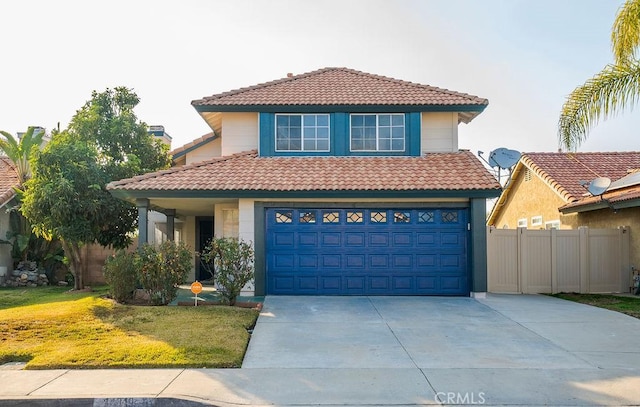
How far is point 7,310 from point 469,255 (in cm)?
1063

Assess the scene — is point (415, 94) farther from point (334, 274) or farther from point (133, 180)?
point (133, 180)

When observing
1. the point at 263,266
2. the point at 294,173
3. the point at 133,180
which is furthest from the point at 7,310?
the point at 294,173

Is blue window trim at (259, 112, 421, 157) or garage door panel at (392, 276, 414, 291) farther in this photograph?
blue window trim at (259, 112, 421, 157)

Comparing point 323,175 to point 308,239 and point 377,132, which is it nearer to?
point 308,239

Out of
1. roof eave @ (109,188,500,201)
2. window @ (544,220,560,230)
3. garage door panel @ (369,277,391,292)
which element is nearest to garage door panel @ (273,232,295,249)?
roof eave @ (109,188,500,201)

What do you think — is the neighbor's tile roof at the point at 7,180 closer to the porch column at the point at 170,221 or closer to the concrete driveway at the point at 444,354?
the porch column at the point at 170,221

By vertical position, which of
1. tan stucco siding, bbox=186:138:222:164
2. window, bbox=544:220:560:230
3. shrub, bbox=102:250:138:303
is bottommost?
shrub, bbox=102:250:138:303

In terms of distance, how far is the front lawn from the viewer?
26.7 feet

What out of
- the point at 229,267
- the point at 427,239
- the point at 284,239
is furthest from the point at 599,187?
the point at 229,267

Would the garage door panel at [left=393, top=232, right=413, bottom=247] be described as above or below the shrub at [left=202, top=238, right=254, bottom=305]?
above

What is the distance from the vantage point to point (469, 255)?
14.7m

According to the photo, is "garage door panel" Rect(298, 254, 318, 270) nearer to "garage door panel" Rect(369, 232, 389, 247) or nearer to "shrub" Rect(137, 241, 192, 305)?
"garage door panel" Rect(369, 232, 389, 247)

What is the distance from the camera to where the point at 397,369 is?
25.8 feet
